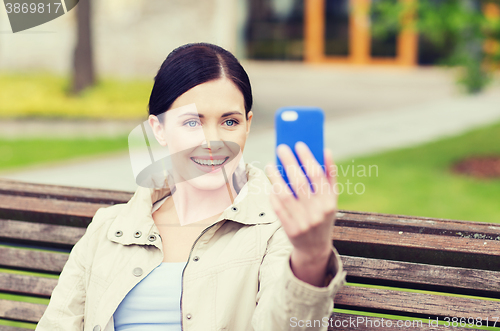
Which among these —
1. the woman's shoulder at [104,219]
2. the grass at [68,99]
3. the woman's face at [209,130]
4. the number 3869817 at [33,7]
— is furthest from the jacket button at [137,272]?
the grass at [68,99]

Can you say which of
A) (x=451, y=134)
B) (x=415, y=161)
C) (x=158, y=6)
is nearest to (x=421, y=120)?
(x=451, y=134)

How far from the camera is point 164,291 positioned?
1794 millimetres

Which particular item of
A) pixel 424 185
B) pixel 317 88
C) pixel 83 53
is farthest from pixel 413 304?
pixel 317 88

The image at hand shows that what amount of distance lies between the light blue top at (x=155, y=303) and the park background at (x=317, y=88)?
0.61m

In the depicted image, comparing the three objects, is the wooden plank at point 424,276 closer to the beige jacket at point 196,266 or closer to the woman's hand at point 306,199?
the beige jacket at point 196,266

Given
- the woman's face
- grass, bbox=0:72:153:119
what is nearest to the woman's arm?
the woman's face

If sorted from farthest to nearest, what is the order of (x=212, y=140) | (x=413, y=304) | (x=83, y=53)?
(x=83, y=53)
(x=413, y=304)
(x=212, y=140)

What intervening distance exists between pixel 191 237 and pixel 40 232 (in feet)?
2.66

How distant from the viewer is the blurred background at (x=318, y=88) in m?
6.09

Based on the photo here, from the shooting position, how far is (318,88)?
625 inches

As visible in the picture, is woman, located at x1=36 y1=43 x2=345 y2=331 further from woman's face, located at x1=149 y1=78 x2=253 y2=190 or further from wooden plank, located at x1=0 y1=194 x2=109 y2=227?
wooden plank, located at x1=0 y1=194 x2=109 y2=227

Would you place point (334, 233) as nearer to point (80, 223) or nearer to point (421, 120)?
point (80, 223)

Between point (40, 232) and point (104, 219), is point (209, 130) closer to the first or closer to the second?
point (104, 219)

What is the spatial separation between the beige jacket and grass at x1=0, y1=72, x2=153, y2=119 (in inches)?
310
